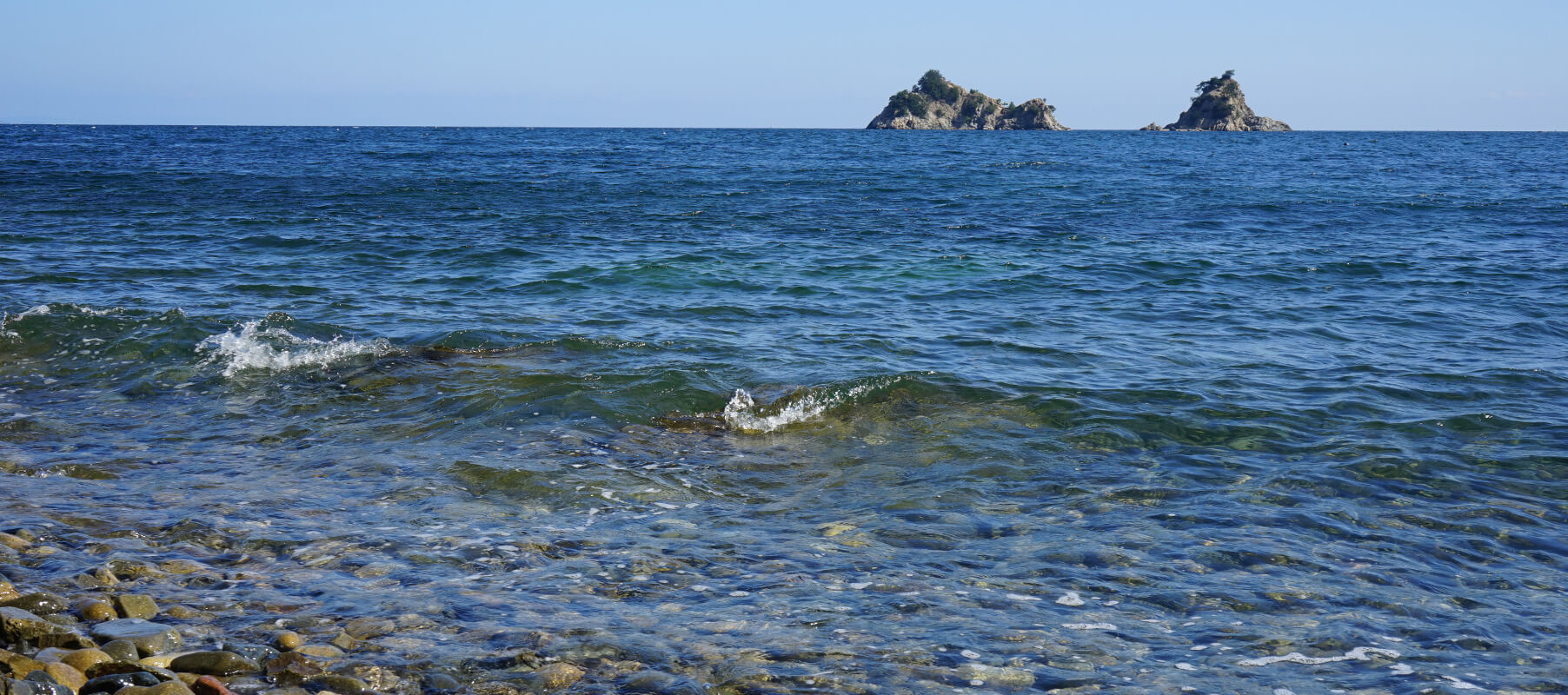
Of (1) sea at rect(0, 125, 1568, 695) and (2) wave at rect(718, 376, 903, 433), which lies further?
(2) wave at rect(718, 376, 903, 433)

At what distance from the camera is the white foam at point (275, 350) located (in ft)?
33.0

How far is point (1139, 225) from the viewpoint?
76.6 ft

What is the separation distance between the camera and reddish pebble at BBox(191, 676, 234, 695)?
3.79 metres

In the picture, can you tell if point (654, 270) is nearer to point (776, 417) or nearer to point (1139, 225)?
point (776, 417)

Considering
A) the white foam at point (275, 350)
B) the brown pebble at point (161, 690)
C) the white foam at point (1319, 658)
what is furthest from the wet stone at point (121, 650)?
the white foam at point (275, 350)

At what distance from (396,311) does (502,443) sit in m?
5.77

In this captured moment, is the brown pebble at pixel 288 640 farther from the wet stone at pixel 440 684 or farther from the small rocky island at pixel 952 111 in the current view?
the small rocky island at pixel 952 111

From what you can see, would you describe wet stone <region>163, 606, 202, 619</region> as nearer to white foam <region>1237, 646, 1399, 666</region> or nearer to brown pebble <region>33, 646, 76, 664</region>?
brown pebble <region>33, 646, 76, 664</region>

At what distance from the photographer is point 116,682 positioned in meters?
3.66

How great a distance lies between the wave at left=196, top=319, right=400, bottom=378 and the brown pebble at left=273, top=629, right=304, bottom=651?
244 inches

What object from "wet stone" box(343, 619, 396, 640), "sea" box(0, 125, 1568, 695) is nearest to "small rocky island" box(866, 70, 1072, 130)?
"sea" box(0, 125, 1568, 695)

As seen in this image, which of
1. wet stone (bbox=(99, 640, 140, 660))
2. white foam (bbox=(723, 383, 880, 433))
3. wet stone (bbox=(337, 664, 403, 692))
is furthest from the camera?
white foam (bbox=(723, 383, 880, 433))

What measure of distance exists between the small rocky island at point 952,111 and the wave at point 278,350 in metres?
158

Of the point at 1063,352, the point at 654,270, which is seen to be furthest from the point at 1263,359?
the point at 654,270
